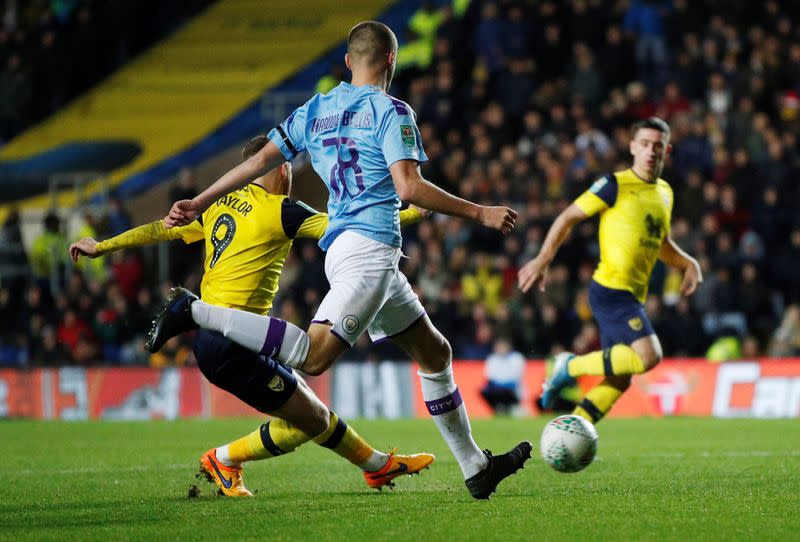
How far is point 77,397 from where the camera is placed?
1836 centimetres

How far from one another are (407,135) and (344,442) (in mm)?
1962

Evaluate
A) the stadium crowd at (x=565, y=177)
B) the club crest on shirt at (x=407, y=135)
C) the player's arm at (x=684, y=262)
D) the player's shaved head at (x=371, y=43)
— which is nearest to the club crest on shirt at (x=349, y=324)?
the club crest on shirt at (x=407, y=135)

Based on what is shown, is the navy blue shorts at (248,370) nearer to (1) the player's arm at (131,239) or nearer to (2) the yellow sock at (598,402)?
(1) the player's arm at (131,239)

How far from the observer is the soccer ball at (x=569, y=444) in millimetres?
7629

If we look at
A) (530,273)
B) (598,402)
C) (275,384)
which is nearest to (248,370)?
(275,384)

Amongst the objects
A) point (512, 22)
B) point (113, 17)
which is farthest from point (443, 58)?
point (113, 17)

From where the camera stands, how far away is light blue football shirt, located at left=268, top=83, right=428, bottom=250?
21.6ft

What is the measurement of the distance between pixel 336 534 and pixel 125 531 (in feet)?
3.12

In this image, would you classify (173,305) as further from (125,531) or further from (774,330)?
(774,330)

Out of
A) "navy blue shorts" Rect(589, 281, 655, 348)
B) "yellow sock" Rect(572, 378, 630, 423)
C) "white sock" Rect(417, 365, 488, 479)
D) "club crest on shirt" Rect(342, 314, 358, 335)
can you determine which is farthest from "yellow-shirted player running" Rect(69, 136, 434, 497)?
"navy blue shorts" Rect(589, 281, 655, 348)

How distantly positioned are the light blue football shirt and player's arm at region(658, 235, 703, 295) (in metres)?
3.78

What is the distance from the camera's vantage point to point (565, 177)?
60.7 feet

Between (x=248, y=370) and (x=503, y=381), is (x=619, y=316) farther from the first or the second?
(x=503, y=381)

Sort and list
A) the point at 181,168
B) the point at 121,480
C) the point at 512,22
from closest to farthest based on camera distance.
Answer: the point at 121,480 → the point at 512,22 → the point at 181,168
